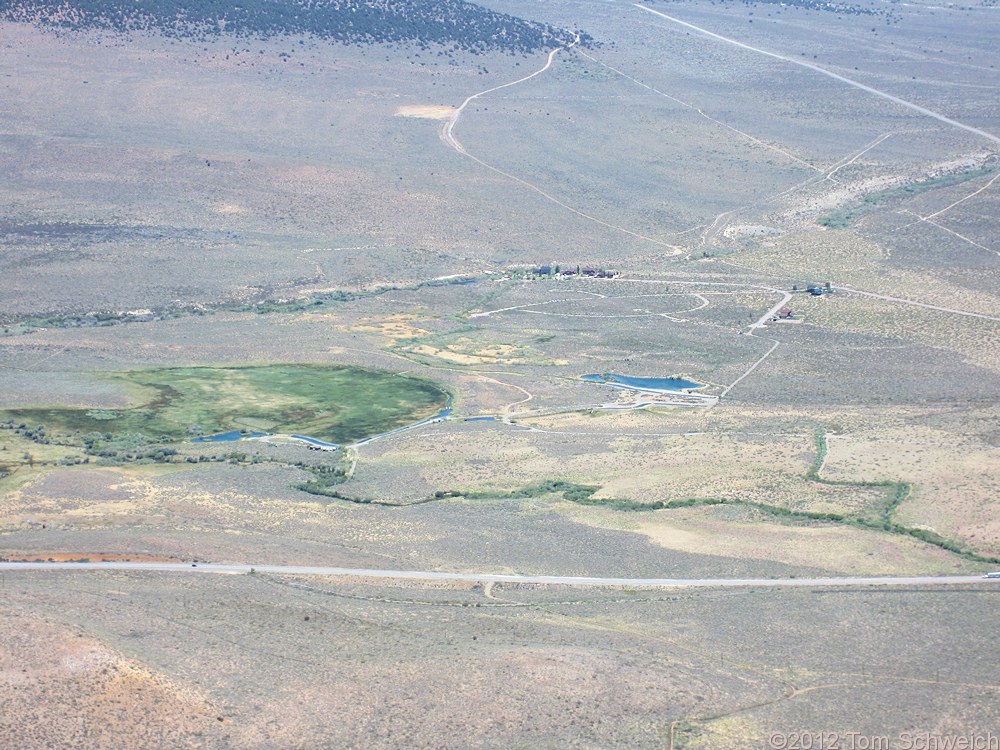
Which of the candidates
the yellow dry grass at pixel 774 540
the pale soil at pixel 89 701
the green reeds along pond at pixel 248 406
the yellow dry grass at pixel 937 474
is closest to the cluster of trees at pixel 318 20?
the green reeds along pond at pixel 248 406

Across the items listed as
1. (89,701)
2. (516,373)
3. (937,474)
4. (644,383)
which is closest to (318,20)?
(516,373)

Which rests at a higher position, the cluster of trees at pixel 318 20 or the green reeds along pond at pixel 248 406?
the cluster of trees at pixel 318 20

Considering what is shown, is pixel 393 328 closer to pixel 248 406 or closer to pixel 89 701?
pixel 248 406

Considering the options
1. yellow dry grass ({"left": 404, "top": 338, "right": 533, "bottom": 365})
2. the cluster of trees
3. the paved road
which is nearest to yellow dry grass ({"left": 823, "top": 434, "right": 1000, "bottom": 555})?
the paved road

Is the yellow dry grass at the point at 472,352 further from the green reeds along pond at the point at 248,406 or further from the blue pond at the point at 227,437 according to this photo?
the blue pond at the point at 227,437

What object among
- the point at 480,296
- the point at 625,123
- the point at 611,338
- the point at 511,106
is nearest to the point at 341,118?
the point at 511,106

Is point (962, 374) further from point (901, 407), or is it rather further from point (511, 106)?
point (511, 106)

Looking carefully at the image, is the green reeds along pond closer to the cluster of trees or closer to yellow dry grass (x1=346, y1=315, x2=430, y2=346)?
yellow dry grass (x1=346, y1=315, x2=430, y2=346)

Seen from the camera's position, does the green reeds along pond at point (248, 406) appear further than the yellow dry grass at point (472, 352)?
No
